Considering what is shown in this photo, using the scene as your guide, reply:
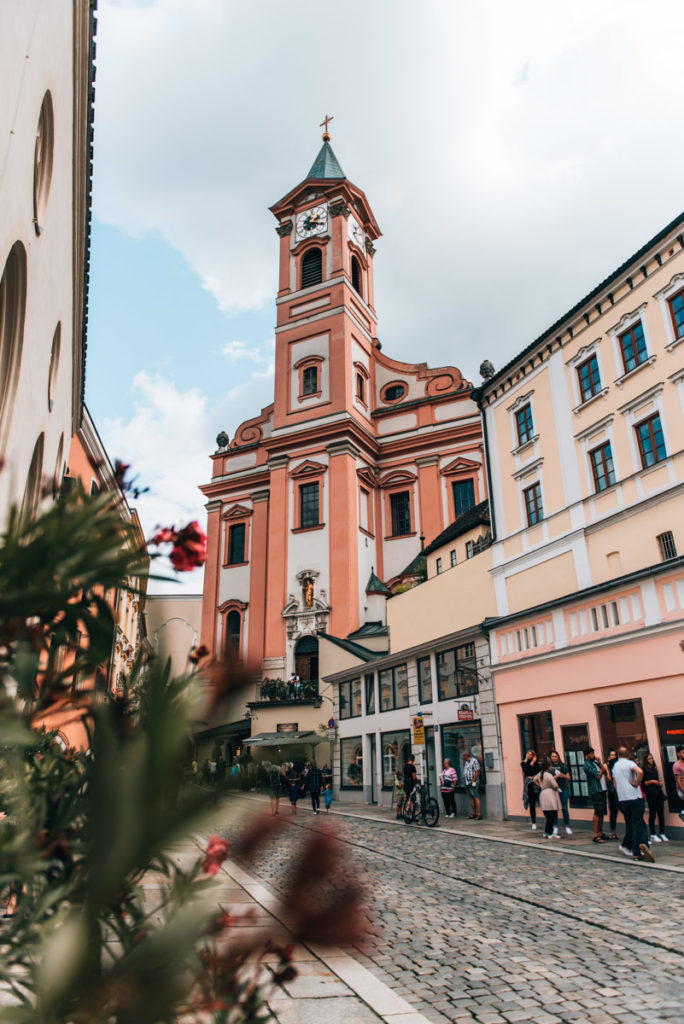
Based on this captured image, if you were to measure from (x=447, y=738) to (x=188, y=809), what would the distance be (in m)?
20.8

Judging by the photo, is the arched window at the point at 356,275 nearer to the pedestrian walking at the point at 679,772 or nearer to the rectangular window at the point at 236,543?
the rectangular window at the point at 236,543

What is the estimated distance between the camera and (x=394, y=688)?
24.3 m

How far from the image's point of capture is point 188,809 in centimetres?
83

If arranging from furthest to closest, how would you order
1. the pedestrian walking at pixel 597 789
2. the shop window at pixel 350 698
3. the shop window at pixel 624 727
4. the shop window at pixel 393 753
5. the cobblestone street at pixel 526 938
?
the shop window at pixel 350 698, the shop window at pixel 393 753, the shop window at pixel 624 727, the pedestrian walking at pixel 597 789, the cobblestone street at pixel 526 938

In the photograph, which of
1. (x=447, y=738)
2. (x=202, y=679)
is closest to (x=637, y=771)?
(x=447, y=738)

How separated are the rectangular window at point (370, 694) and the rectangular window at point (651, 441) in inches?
529

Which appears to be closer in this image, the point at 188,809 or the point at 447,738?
the point at 188,809

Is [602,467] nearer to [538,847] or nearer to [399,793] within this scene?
[538,847]

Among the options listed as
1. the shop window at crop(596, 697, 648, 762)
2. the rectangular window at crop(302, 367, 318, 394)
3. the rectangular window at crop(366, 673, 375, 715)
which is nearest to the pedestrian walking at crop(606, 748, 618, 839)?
the shop window at crop(596, 697, 648, 762)

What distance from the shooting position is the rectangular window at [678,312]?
1612 centimetres

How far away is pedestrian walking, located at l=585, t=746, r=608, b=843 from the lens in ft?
41.8

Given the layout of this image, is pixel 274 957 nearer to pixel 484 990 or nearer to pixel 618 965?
pixel 484 990

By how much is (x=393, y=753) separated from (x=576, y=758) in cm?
929

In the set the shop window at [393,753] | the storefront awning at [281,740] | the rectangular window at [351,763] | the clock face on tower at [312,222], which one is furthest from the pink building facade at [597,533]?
the clock face on tower at [312,222]
